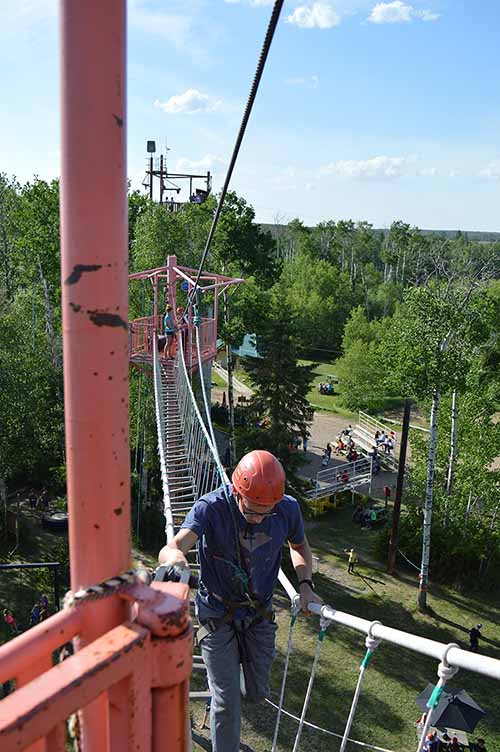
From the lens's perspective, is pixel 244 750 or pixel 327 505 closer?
pixel 244 750

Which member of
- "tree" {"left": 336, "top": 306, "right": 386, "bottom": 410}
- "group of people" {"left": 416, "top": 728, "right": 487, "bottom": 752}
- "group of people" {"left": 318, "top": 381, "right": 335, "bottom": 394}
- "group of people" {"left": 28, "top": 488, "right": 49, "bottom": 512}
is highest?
"tree" {"left": 336, "top": 306, "right": 386, "bottom": 410}

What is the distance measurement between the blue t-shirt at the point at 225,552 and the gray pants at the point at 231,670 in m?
0.11

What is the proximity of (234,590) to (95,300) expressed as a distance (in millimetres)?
1997

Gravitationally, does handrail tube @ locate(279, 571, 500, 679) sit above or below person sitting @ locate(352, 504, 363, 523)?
above

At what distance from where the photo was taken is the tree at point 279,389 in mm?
17969

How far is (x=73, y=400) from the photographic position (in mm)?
1313

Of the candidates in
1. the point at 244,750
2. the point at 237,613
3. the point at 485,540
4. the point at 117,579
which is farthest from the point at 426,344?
the point at 117,579

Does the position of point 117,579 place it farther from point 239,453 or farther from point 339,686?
point 239,453

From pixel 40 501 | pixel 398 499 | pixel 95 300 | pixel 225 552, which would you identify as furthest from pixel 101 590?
pixel 40 501

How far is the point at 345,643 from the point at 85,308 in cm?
1357

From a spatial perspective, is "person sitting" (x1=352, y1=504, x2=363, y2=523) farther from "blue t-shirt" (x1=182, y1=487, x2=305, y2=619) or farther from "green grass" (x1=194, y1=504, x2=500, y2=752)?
"blue t-shirt" (x1=182, y1=487, x2=305, y2=619)

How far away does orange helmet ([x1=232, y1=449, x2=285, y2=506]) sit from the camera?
270cm

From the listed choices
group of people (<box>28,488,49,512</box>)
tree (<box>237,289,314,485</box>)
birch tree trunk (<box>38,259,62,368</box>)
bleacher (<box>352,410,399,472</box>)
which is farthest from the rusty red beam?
bleacher (<box>352,410,399,472</box>)

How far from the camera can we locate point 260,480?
270 cm
